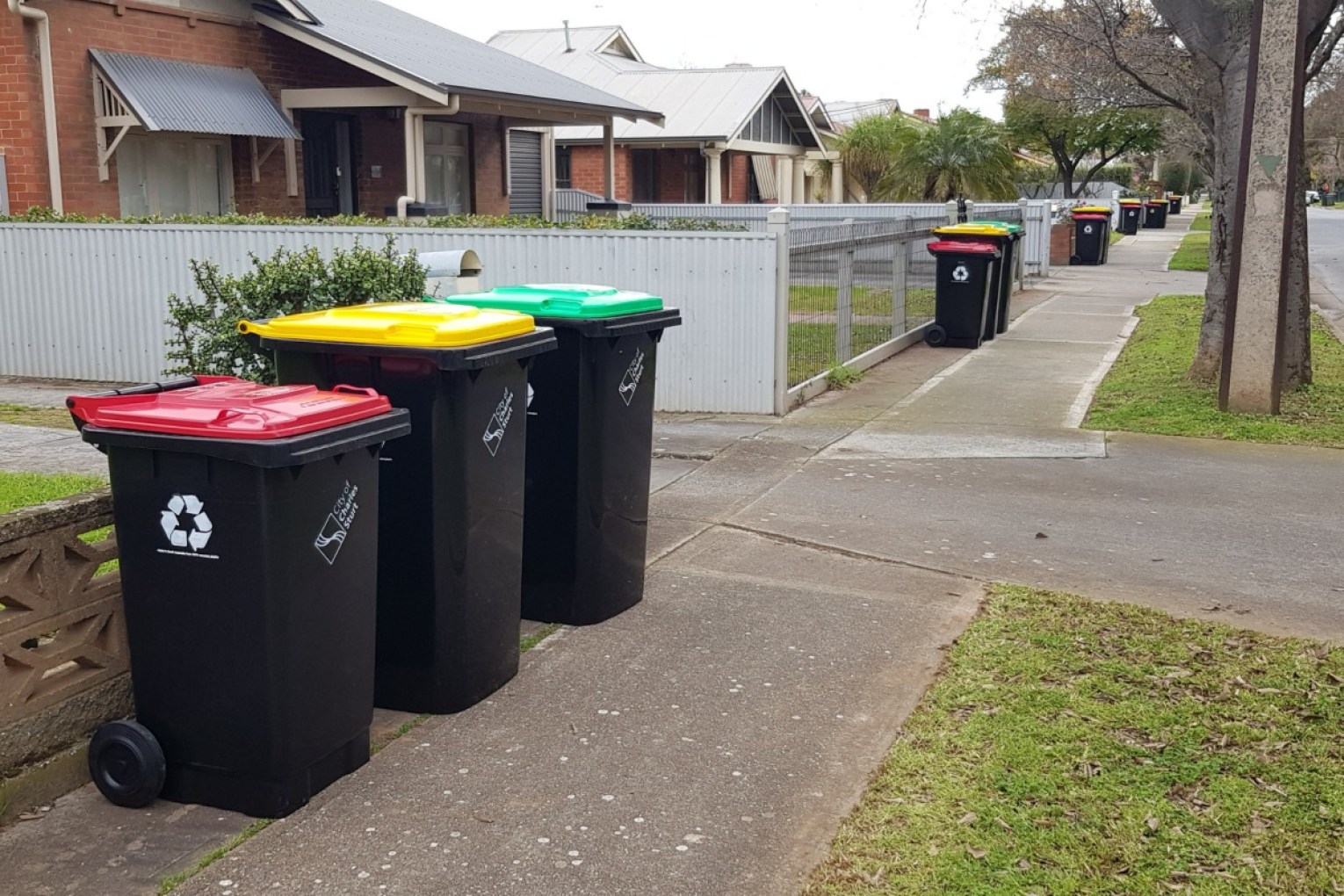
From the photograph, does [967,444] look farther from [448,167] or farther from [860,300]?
[448,167]

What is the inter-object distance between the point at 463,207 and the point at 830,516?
52.4ft

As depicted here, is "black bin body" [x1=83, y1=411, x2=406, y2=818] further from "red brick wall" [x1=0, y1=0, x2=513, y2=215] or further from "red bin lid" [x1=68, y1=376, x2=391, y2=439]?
"red brick wall" [x1=0, y1=0, x2=513, y2=215]

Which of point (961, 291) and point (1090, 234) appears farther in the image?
point (1090, 234)

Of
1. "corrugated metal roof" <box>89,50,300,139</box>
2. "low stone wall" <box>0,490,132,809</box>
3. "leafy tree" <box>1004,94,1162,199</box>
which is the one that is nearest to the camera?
"low stone wall" <box>0,490,132,809</box>

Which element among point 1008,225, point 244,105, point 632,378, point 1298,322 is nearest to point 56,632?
point 632,378

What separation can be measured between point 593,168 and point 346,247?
2134 cm

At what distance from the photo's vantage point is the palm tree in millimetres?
34094

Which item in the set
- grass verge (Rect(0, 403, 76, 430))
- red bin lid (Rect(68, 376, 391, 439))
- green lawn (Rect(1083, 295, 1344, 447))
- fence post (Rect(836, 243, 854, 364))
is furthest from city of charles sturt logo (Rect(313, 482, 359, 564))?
fence post (Rect(836, 243, 854, 364))

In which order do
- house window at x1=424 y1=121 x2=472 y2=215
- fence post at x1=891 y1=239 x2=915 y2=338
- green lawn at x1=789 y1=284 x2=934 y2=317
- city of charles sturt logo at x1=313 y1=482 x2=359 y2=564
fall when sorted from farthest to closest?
house window at x1=424 y1=121 x2=472 y2=215
fence post at x1=891 y1=239 x2=915 y2=338
green lawn at x1=789 y1=284 x2=934 y2=317
city of charles sturt logo at x1=313 y1=482 x2=359 y2=564

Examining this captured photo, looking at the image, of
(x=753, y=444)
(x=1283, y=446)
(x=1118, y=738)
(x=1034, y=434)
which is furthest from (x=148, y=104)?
(x=1118, y=738)

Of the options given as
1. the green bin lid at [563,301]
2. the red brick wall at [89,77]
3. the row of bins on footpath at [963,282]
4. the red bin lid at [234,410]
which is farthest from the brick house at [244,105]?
the red bin lid at [234,410]

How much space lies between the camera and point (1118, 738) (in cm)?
473

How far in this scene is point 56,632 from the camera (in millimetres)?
4324

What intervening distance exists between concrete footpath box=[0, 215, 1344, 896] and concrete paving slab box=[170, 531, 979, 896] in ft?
0.04
